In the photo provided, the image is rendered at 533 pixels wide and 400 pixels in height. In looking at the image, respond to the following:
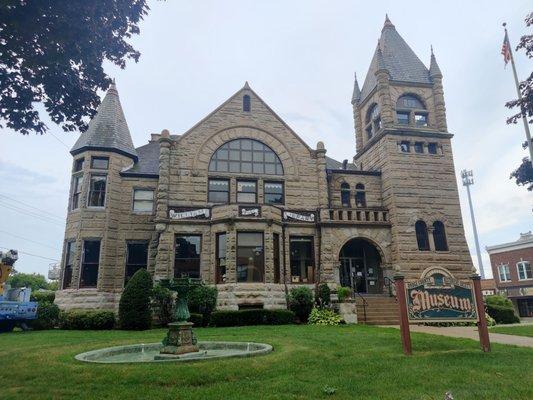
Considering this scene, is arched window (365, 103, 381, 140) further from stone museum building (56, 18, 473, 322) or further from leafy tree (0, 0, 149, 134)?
leafy tree (0, 0, 149, 134)

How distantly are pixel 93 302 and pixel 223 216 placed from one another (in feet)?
29.1

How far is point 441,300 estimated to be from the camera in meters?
11.1

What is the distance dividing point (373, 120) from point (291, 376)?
26231 millimetres

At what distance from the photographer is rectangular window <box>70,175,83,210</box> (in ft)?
83.6

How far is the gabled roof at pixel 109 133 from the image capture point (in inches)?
1013

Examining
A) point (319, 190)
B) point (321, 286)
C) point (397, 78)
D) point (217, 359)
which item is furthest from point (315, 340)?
point (397, 78)

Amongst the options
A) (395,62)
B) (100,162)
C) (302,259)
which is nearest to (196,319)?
(302,259)

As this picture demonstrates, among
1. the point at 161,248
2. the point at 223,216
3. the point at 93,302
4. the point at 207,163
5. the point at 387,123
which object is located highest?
the point at 387,123

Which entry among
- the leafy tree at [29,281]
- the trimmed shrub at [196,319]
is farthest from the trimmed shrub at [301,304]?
the leafy tree at [29,281]

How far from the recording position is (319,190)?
27.2 m

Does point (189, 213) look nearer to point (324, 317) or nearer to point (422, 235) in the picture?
point (324, 317)

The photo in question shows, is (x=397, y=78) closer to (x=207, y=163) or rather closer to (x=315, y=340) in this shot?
(x=207, y=163)

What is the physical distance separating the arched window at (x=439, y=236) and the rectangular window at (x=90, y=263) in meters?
21.4

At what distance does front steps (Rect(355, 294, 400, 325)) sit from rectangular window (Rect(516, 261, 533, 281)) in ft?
82.6
